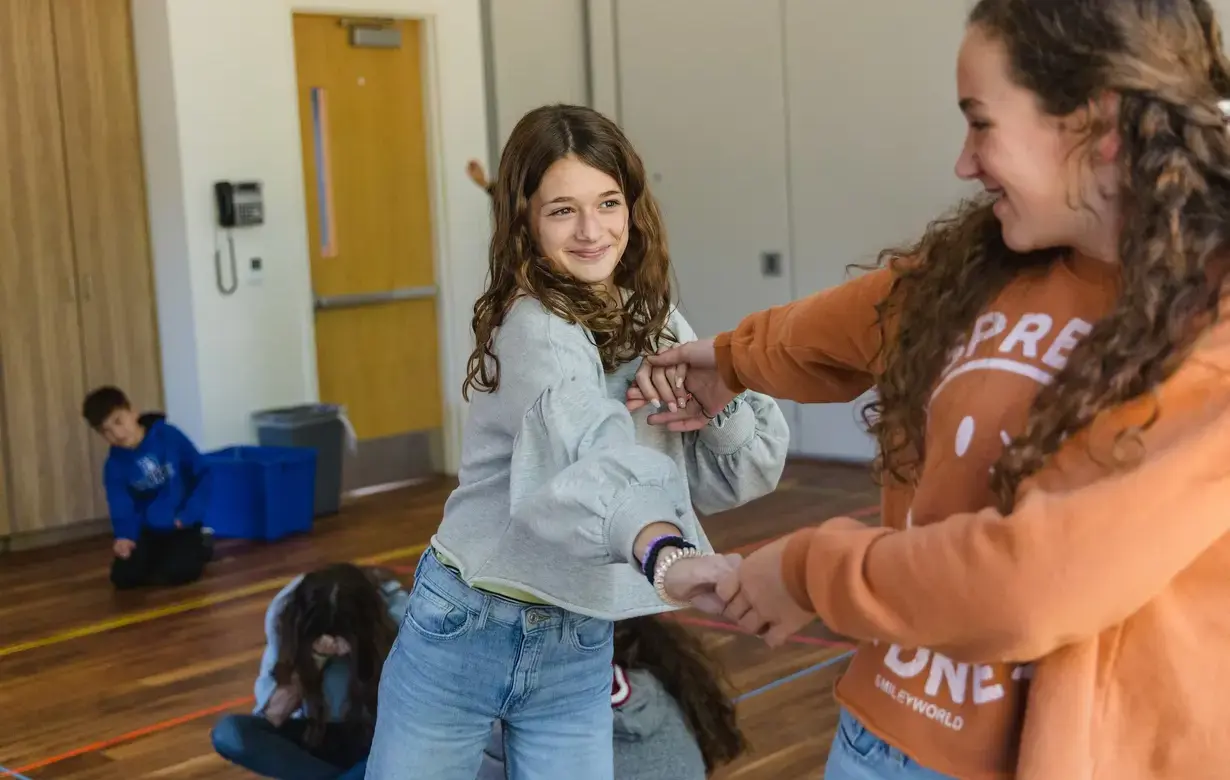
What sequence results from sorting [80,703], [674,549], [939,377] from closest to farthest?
[939,377] < [674,549] < [80,703]

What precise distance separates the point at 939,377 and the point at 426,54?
20.5 ft

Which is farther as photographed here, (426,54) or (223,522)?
(426,54)

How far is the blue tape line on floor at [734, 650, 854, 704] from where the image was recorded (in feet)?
13.0

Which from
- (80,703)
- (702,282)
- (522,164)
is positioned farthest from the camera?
(702,282)

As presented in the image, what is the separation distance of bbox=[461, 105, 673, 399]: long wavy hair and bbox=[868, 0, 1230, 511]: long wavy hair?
742 mm

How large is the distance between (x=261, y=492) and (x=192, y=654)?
1.59 meters

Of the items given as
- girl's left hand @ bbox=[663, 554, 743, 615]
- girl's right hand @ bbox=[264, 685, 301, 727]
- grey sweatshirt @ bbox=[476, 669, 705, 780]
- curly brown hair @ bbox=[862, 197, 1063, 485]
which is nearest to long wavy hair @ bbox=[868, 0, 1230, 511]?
curly brown hair @ bbox=[862, 197, 1063, 485]

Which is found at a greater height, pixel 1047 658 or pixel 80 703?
pixel 1047 658

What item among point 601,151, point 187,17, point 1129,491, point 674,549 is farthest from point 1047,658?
point 187,17

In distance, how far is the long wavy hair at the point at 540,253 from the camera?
6.10 ft

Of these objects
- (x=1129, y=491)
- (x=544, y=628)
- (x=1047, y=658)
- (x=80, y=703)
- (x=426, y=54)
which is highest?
(x=426, y=54)

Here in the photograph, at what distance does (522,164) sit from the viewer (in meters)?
1.89

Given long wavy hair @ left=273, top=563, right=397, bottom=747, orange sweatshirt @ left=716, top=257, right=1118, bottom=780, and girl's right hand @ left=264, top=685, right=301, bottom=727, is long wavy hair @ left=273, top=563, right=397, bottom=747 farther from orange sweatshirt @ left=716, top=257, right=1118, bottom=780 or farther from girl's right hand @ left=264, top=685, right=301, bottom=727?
orange sweatshirt @ left=716, top=257, right=1118, bottom=780

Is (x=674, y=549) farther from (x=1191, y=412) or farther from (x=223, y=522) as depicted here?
(x=223, y=522)
